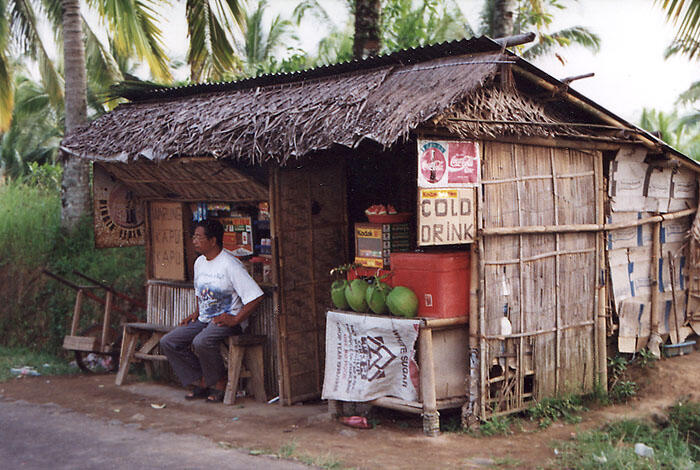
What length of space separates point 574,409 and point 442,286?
189 centimetres

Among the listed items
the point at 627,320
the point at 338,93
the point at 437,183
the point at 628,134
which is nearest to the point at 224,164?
the point at 338,93

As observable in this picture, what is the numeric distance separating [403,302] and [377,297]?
32 centimetres

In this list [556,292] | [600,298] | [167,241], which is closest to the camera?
[556,292]

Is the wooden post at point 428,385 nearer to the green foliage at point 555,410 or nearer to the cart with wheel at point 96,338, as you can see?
the green foliage at point 555,410

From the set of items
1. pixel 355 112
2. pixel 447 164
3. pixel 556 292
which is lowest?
pixel 556 292

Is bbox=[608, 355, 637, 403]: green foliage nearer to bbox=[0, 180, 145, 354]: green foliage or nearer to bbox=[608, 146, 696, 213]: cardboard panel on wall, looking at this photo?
bbox=[608, 146, 696, 213]: cardboard panel on wall

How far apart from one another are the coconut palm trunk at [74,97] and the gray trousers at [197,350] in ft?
15.1

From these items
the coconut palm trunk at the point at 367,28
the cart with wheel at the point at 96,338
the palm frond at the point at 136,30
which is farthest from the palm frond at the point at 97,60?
the cart with wheel at the point at 96,338

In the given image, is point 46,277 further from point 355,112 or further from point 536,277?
point 536,277

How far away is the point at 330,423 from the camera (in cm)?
650

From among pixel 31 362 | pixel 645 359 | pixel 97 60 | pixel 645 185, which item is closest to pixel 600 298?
pixel 645 359

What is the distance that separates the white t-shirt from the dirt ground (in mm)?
984

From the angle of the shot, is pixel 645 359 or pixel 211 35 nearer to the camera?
pixel 645 359

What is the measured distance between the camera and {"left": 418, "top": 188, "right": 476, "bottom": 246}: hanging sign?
5.79 m
